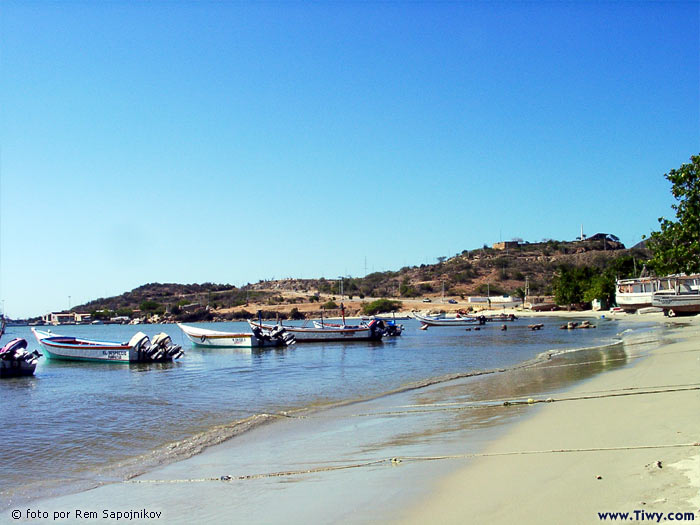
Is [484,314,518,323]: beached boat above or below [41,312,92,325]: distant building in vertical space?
below

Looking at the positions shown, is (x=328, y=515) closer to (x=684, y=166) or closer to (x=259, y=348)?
(x=684, y=166)

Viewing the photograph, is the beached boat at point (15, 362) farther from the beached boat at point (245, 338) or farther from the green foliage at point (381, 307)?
the green foliage at point (381, 307)

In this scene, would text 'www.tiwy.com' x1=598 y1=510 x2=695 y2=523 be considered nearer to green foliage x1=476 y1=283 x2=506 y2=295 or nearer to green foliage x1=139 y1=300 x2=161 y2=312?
green foliage x1=476 y1=283 x2=506 y2=295

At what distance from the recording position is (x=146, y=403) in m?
19.9

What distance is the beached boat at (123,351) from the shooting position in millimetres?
38812

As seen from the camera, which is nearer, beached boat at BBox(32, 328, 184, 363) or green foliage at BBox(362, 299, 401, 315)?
→ beached boat at BBox(32, 328, 184, 363)

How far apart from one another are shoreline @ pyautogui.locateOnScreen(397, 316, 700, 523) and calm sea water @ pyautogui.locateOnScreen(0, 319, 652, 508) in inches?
248

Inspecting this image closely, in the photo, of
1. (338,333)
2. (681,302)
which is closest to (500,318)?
(681,302)

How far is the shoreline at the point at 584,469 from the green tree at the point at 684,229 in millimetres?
16576

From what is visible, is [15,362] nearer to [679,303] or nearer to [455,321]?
[679,303]

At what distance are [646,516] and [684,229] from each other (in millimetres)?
24818

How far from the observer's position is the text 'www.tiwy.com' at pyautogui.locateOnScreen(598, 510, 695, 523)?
16.0 feet

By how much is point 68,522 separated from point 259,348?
4428 centimetres

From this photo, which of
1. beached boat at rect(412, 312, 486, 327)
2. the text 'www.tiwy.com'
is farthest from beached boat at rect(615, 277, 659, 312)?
the text 'www.tiwy.com'
